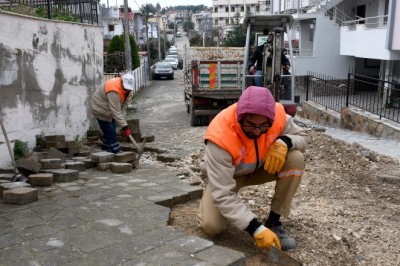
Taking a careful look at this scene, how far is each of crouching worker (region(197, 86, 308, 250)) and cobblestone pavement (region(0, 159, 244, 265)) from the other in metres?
0.24

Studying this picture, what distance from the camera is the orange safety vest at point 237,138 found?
302 centimetres

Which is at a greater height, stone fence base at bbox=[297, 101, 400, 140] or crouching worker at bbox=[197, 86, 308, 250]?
crouching worker at bbox=[197, 86, 308, 250]

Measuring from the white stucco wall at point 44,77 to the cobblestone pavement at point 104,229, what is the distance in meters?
1.61

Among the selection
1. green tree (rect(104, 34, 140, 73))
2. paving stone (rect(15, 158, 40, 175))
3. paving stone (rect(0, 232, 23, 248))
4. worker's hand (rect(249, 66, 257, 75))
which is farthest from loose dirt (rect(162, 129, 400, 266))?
green tree (rect(104, 34, 140, 73))

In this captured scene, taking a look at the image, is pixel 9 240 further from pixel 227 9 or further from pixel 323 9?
pixel 227 9

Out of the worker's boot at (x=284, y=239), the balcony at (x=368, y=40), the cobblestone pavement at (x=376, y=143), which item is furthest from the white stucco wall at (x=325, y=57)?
the worker's boot at (x=284, y=239)

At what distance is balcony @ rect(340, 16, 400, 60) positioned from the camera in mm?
13883

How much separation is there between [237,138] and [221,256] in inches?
32.9

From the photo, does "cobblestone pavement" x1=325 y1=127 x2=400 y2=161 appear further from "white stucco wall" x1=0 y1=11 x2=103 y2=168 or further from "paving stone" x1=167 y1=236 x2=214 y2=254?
"white stucco wall" x1=0 y1=11 x2=103 y2=168

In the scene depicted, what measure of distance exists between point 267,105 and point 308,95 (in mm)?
11806

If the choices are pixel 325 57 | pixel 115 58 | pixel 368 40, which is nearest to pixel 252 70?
pixel 368 40

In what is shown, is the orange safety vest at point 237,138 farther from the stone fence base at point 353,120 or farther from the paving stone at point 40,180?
the stone fence base at point 353,120

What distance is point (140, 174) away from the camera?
18.2ft

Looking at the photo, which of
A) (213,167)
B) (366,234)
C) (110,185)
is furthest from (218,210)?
(110,185)
